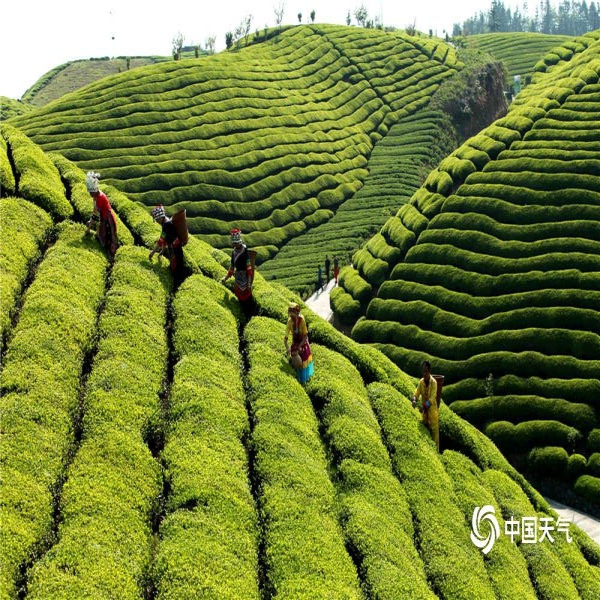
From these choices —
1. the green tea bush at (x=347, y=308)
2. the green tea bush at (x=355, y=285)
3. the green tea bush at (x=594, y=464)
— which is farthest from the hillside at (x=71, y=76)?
the green tea bush at (x=594, y=464)

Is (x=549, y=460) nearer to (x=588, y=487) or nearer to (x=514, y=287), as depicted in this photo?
(x=588, y=487)

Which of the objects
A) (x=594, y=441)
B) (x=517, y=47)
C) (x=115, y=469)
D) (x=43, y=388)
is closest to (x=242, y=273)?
(x=43, y=388)

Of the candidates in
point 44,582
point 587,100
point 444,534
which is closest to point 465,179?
point 587,100

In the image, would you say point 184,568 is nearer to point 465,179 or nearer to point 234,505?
point 234,505

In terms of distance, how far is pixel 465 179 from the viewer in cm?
5266

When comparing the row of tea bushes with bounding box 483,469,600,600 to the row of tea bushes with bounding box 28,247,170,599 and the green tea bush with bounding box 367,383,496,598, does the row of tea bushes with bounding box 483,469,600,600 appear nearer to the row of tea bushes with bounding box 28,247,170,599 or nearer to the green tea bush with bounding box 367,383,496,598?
the green tea bush with bounding box 367,383,496,598

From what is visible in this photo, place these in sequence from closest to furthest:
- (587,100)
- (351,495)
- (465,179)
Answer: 1. (351,495)
2. (465,179)
3. (587,100)

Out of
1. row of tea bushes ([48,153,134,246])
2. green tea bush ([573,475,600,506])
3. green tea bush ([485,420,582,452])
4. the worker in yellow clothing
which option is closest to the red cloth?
row of tea bushes ([48,153,134,246])

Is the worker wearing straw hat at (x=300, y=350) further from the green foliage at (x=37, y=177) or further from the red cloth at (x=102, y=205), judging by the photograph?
the green foliage at (x=37, y=177)

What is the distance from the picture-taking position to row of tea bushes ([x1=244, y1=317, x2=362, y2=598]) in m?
13.1

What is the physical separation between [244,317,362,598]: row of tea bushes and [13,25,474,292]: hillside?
35623 mm

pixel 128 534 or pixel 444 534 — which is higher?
pixel 128 534

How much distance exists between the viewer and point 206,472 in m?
14.4

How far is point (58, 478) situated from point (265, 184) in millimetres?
59057
